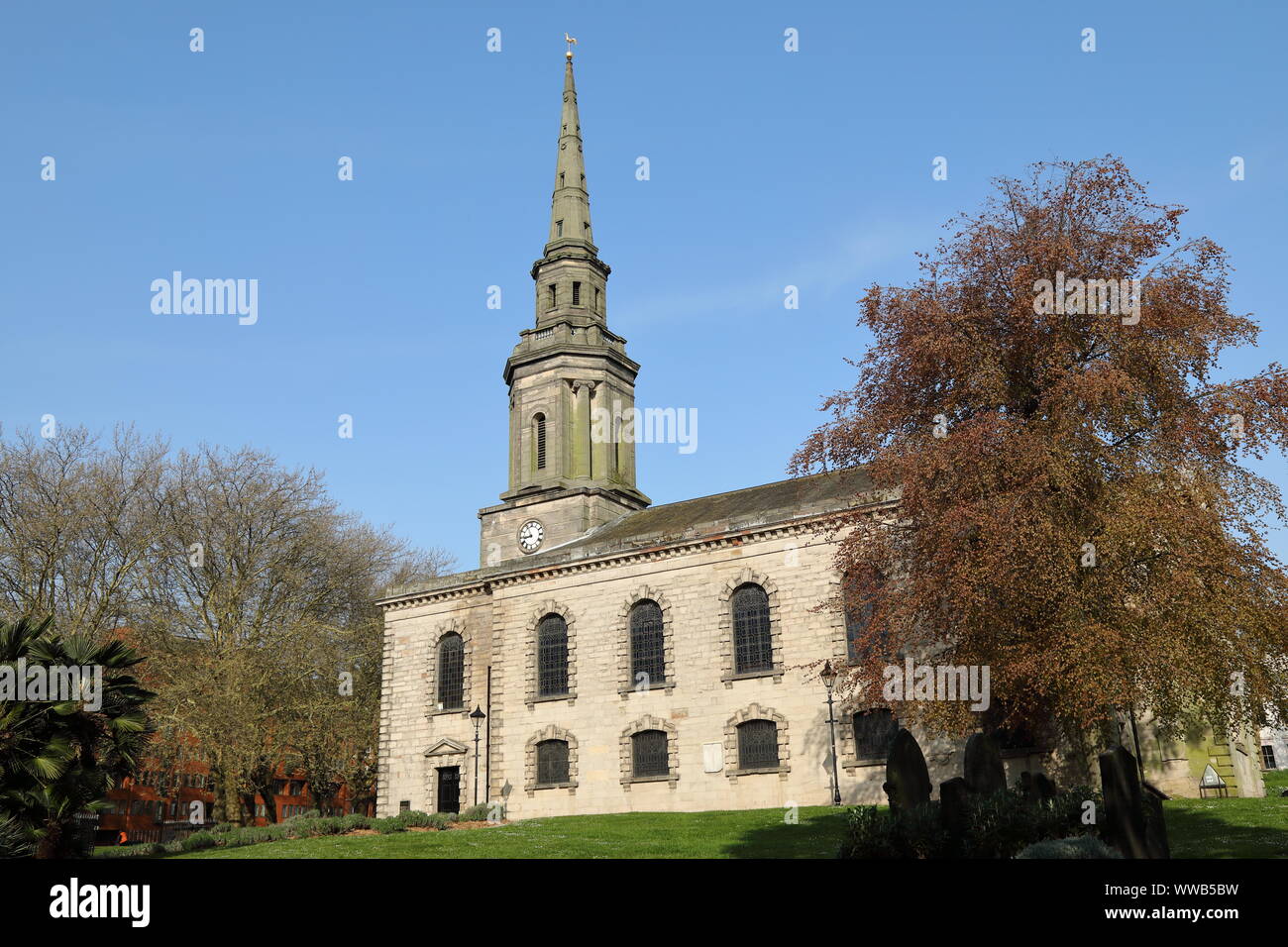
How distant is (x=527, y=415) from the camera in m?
49.2

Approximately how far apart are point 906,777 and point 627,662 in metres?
19.9

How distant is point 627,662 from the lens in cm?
3694

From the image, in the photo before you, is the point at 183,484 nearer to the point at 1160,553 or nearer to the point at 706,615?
the point at 706,615

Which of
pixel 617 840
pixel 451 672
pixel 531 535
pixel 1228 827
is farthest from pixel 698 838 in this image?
pixel 531 535

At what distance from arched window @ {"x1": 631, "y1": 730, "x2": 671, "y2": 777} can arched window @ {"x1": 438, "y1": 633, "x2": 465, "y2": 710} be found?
27.1ft

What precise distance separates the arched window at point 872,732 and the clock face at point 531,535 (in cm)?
1874

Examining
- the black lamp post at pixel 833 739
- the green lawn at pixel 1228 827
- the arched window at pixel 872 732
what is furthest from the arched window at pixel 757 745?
the green lawn at pixel 1228 827

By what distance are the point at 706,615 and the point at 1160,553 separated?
61.4 feet

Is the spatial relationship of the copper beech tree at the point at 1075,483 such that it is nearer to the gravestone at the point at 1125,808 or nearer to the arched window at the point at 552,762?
the gravestone at the point at 1125,808

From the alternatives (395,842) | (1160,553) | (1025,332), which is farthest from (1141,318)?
(395,842)

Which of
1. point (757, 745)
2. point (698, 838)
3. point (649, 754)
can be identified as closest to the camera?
point (698, 838)

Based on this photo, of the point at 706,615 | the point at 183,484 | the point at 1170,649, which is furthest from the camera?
the point at 183,484

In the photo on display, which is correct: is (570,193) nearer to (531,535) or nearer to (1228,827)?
(531,535)
